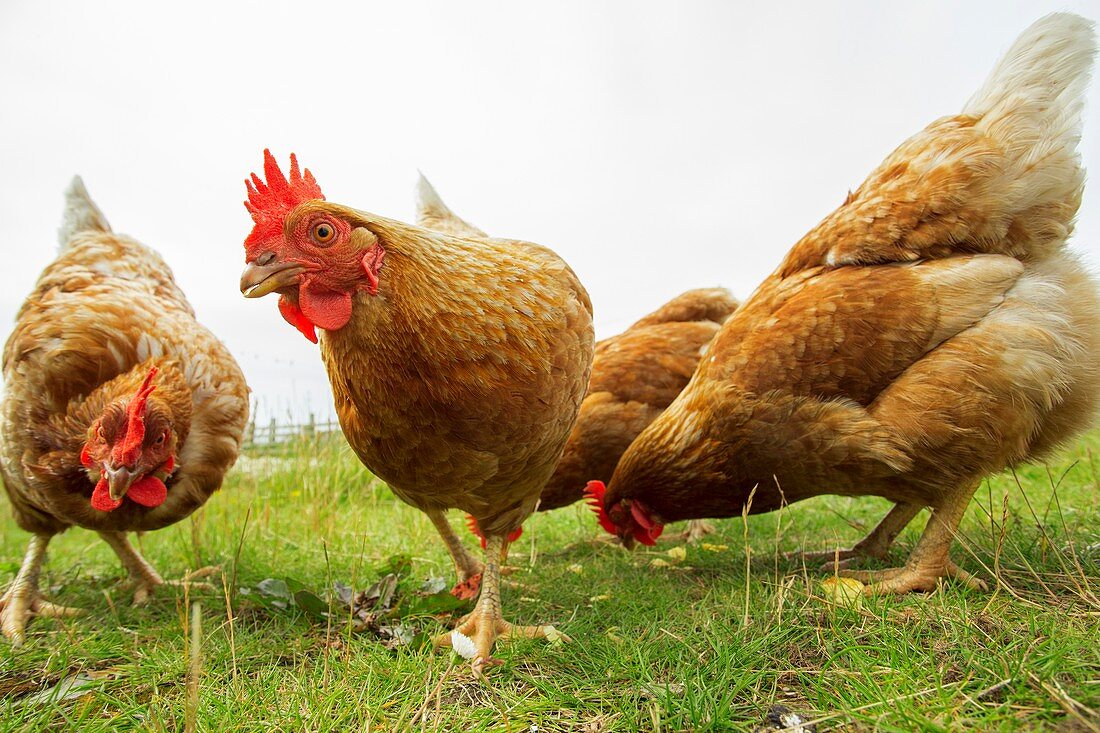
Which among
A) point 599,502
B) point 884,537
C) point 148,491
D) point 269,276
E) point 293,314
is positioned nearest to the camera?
point 269,276

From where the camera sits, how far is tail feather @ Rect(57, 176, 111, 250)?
376 centimetres

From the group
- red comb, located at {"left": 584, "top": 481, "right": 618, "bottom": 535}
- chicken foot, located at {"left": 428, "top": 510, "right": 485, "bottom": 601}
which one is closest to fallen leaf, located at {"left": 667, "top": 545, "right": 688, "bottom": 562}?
red comb, located at {"left": 584, "top": 481, "right": 618, "bottom": 535}

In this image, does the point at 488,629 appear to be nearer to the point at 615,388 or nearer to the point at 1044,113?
the point at 615,388

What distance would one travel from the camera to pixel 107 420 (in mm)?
2348

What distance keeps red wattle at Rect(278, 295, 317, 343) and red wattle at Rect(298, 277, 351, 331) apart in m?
0.08

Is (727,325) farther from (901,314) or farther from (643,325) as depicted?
(643,325)

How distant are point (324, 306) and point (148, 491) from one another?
1.42m

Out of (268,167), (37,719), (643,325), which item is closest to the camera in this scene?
(37,719)

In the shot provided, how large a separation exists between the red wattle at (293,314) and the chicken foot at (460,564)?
3.37 ft

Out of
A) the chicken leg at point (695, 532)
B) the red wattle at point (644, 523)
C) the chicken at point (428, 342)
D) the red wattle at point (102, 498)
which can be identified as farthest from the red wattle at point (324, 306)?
the chicken leg at point (695, 532)

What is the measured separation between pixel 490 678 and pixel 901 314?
200cm

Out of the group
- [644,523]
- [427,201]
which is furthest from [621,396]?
[427,201]

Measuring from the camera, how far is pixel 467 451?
2.00 m

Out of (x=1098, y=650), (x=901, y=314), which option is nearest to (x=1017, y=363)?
(x=901, y=314)
